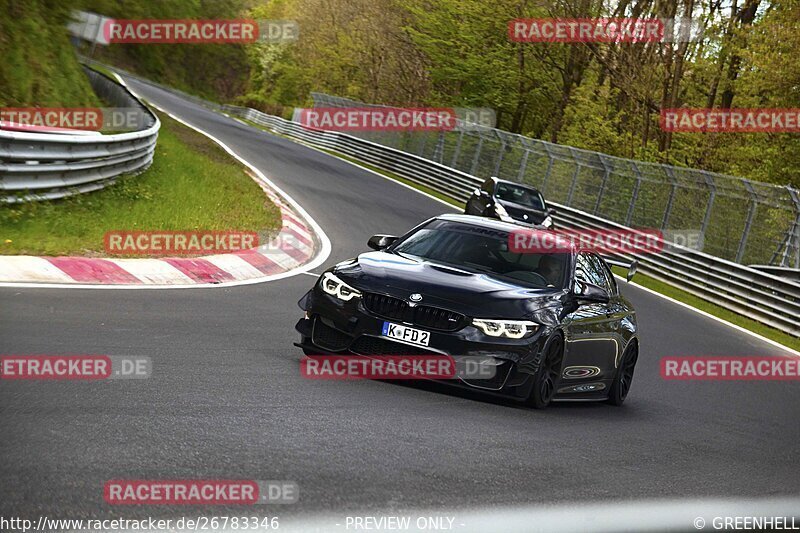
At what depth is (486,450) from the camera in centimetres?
670

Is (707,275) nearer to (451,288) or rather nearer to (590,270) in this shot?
(590,270)

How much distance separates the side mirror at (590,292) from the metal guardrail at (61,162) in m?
7.32

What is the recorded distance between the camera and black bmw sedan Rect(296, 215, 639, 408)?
795cm

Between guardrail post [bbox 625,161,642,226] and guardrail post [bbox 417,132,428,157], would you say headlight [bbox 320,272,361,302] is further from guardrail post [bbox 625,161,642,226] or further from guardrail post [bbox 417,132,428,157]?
guardrail post [bbox 417,132,428,157]

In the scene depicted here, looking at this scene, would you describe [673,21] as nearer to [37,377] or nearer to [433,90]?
[433,90]

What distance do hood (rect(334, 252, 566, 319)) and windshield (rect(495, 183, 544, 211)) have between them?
18937mm

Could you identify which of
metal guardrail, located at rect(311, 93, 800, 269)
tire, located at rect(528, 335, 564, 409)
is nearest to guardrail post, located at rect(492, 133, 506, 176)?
metal guardrail, located at rect(311, 93, 800, 269)

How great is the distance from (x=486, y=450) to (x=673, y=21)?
3392 centimetres
